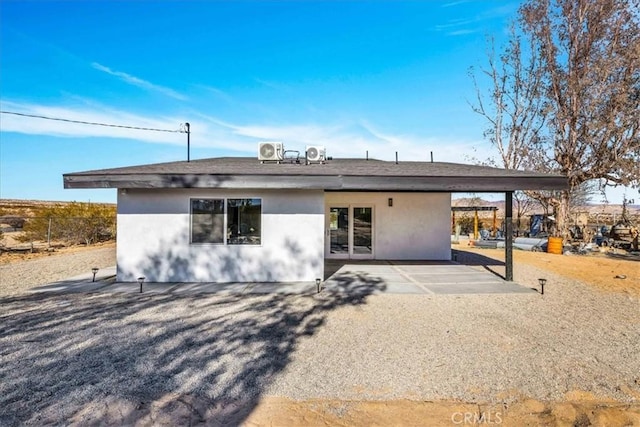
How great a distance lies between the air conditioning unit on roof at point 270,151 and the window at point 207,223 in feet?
8.86

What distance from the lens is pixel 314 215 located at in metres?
8.17

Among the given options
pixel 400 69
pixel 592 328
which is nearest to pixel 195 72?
pixel 400 69

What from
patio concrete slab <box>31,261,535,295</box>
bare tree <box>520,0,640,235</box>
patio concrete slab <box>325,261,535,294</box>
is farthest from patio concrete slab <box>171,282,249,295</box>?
bare tree <box>520,0,640,235</box>

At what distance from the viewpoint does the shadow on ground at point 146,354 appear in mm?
2904

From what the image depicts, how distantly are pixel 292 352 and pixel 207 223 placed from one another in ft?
16.1

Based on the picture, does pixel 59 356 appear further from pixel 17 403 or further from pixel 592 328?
pixel 592 328

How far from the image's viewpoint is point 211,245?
8.11 meters

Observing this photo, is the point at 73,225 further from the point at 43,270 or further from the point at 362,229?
the point at 362,229

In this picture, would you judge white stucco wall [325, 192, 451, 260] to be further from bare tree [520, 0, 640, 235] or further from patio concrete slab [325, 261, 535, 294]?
bare tree [520, 0, 640, 235]

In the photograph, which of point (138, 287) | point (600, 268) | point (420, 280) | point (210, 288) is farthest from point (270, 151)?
point (600, 268)

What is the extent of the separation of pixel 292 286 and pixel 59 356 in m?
4.48

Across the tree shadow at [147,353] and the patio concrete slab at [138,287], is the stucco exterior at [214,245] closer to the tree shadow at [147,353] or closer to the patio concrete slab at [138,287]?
the patio concrete slab at [138,287]

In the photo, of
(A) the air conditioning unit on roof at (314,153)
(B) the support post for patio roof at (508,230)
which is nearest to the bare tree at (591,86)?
(B) the support post for patio roof at (508,230)

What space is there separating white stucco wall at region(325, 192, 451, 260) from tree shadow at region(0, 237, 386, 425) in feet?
18.8
